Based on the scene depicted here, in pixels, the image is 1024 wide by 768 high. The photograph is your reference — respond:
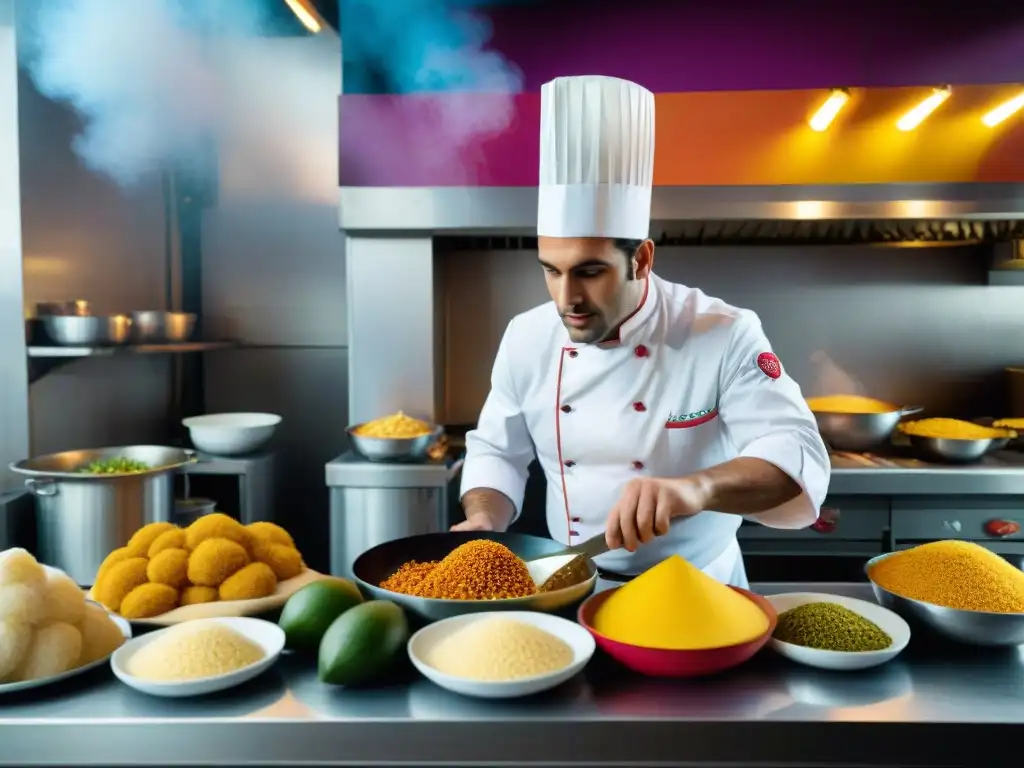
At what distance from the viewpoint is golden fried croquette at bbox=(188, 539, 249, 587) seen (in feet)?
4.75

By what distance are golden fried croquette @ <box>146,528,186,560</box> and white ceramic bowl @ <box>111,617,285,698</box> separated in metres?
0.17

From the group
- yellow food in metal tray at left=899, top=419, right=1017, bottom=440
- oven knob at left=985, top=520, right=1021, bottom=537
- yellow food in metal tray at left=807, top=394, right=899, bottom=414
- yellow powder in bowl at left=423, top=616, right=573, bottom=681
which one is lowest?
oven knob at left=985, top=520, right=1021, bottom=537

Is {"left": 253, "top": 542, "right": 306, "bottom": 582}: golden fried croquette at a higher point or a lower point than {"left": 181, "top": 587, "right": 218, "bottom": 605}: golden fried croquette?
higher

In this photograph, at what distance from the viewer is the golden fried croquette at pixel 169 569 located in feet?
4.77

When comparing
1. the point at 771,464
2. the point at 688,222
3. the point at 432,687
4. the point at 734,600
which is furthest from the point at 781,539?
the point at 432,687

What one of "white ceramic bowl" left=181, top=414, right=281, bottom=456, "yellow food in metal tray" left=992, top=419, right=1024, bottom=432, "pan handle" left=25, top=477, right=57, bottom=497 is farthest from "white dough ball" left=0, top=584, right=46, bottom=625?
"yellow food in metal tray" left=992, top=419, right=1024, bottom=432

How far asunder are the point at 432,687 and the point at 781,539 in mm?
2394

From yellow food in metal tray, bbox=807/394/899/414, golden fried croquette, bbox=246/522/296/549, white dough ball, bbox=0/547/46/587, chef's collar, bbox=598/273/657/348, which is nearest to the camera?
white dough ball, bbox=0/547/46/587

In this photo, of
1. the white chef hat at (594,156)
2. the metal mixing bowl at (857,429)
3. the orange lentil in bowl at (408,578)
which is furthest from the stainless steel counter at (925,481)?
the orange lentil in bowl at (408,578)

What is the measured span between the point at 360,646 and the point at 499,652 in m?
0.20

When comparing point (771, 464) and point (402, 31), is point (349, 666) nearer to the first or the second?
point (771, 464)

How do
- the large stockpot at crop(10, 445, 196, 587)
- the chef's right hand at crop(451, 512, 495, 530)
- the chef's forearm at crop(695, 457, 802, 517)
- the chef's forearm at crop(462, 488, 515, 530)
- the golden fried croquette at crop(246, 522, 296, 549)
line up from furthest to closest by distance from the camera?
the large stockpot at crop(10, 445, 196, 587), the chef's forearm at crop(462, 488, 515, 530), the chef's right hand at crop(451, 512, 495, 530), the chef's forearm at crop(695, 457, 802, 517), the golden fried croquette at crop(246, 522, 296, 549)

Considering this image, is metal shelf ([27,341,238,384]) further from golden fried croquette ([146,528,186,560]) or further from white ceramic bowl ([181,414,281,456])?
golden fried croquette ([146,528,186,560])

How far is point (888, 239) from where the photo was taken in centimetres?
386
